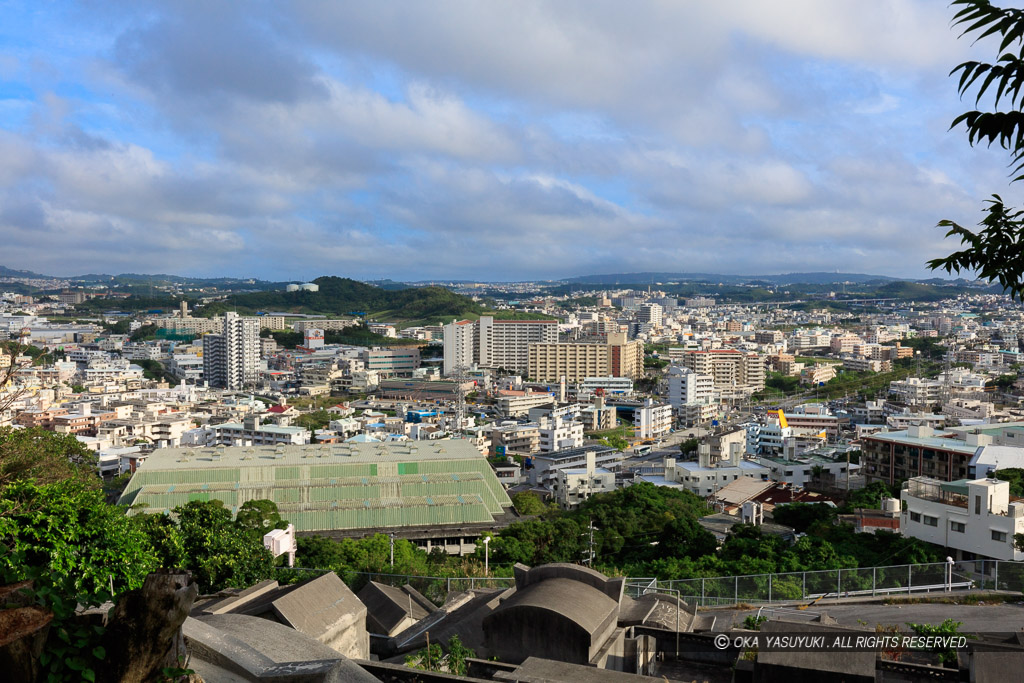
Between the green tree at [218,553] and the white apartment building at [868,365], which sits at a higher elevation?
the green tree at [218,553]

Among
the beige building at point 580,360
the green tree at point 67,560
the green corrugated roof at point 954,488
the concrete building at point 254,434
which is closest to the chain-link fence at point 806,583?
the green corrugated roof at point 954,488

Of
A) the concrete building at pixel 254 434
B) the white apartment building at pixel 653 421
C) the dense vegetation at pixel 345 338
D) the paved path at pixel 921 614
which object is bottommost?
the white apartment building at pixel 653 421

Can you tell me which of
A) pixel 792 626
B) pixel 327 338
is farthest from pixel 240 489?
pixel 327 338

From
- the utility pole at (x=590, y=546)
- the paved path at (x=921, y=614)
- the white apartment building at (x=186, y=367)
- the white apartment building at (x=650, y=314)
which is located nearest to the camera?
the paved path at (x=921, y=614)

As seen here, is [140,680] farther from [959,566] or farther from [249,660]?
[959,566]

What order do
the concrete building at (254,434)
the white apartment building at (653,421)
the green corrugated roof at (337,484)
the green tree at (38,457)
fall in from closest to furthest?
the green tree at (38,457) → the green corrugated roof at (337,484) → the concrete building at (254,434) → the white apartment building at (653,421)

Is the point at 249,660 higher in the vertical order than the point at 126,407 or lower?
higher

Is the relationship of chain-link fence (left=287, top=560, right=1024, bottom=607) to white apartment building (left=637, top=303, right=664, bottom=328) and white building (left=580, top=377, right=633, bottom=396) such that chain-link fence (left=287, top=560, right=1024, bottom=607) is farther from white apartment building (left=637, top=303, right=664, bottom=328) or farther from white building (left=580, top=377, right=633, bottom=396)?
white apartment building (left=637, top=303, right=664, bottom=328)

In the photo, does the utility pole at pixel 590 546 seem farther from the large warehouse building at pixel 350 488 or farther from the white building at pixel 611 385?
the white building at pixel 611 385
